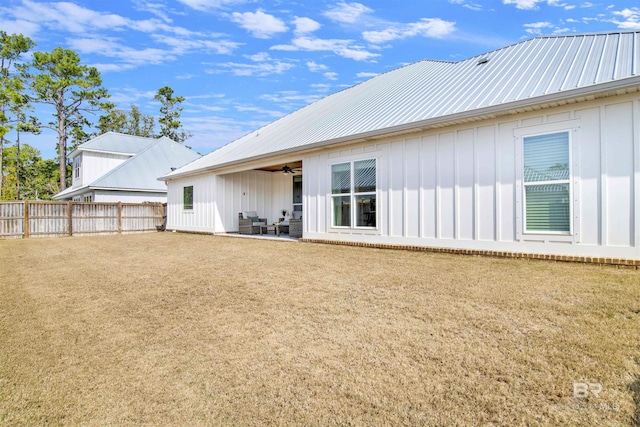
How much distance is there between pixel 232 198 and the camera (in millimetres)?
15102

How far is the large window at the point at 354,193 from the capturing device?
8801mm

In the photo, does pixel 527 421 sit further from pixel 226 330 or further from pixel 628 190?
pixel 628 190

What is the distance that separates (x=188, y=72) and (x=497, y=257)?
75.4ft

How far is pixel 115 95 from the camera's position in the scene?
3312 cm

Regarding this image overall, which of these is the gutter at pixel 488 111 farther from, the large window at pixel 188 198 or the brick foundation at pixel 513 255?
the large window at pixel 188 198

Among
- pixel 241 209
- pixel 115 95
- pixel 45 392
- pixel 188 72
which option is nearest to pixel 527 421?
pixel 45 392

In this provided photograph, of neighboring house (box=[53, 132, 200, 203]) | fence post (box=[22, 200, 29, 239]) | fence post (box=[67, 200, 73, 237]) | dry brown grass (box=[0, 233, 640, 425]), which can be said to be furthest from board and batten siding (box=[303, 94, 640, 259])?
neighboring house (box=[53, 132, 200, 203])

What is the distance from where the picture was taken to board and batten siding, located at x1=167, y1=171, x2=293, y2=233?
14.9 meters

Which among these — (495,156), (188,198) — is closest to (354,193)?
(495,156)

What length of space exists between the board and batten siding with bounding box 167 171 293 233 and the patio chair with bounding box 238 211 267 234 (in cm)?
28

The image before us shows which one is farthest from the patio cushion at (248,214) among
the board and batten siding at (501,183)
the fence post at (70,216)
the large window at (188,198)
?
the fence post at (70,216)

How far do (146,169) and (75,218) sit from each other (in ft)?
21.9

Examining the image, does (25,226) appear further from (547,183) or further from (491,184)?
(547,183)

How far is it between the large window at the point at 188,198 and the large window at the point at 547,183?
1403cm
